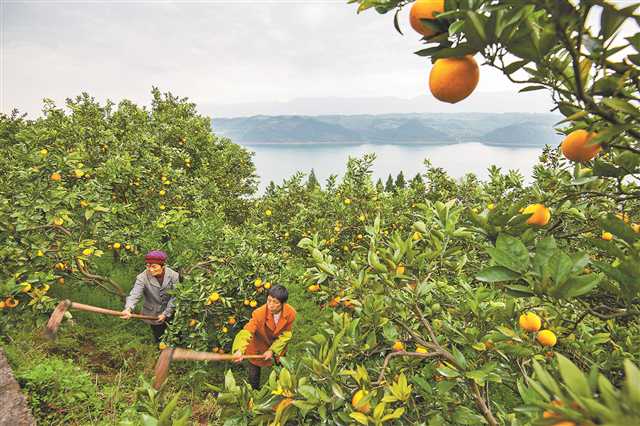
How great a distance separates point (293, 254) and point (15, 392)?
441 centimetres

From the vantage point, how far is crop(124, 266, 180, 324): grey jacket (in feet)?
13.9

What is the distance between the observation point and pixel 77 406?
3.17 meters

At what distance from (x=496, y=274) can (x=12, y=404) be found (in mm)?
3761

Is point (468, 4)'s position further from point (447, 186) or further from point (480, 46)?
point (447, 186)

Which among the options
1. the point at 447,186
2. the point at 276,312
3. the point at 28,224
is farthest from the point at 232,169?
the point at 276,312

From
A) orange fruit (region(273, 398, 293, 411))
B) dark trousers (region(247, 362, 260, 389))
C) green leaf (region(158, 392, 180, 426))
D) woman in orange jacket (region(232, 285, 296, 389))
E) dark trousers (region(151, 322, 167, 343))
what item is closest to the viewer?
green leaf (region(158, 392, 180, 426))

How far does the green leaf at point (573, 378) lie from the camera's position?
679mm

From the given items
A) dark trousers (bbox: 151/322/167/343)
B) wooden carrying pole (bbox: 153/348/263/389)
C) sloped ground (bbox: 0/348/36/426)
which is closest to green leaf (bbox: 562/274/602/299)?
wooden carrying pole (bbox: 153/348/263/389)

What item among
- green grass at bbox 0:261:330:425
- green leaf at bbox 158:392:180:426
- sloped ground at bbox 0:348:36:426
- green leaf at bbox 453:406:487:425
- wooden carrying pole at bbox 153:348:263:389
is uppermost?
green leaf at bbox 158:392:180:426

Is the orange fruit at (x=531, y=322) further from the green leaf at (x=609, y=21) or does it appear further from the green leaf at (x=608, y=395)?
the green leaf at (x=609, y=21)

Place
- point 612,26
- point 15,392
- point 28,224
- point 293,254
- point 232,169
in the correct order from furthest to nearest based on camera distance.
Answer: point 232,169 < point 293,254 < point 28,224 < point 15,392 < point 612,26

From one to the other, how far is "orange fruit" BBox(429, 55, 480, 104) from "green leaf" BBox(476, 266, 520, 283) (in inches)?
21.2

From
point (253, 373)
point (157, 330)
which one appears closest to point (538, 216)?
point (253, 373)

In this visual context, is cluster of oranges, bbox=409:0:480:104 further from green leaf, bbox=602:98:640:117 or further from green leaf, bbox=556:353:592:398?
green leaf, bbox=556:353:592:398
